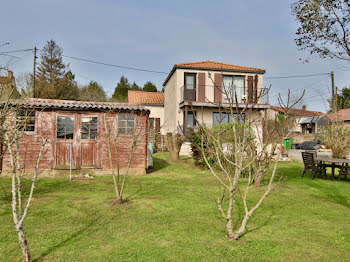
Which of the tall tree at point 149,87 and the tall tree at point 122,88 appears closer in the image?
the tall tree at point 149,87

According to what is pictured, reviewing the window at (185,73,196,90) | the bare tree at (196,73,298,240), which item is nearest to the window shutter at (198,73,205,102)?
the window at (185,73,196,90)

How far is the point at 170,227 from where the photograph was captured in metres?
4.98

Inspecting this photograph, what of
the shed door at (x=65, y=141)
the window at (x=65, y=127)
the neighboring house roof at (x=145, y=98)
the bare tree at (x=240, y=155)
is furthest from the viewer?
the neighboring house roof at (x=145, y=98)

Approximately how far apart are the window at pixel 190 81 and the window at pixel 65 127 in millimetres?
11631


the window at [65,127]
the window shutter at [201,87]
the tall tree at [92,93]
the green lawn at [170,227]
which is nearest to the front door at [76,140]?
the window at [65,127]

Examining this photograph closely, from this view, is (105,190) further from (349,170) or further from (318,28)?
(349,170)

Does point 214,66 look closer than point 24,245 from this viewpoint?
No

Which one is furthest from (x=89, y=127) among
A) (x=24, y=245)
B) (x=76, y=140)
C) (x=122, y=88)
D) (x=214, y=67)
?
(x=122, y=88)

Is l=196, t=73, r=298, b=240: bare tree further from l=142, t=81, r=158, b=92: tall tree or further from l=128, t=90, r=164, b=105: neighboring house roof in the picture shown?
l=142, t=81, r=158, b=92: tall tree

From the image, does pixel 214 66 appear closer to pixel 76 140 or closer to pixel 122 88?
pixel 76 140

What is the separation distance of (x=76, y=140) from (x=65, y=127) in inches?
26.3

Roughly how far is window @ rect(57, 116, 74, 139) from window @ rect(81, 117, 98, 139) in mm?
414

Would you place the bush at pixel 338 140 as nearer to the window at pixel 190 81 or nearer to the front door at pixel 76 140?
the window at pixel 190 81

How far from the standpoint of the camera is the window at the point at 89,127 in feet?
36.1
